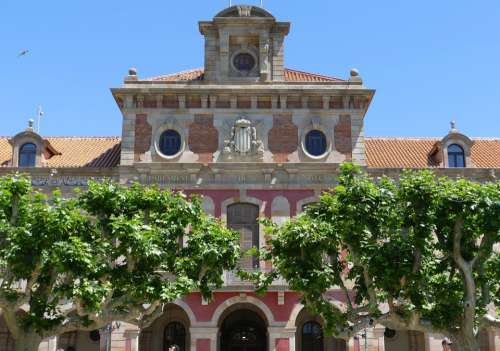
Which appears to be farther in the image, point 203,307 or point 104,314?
point 203,307

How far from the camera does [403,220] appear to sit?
18562 mm

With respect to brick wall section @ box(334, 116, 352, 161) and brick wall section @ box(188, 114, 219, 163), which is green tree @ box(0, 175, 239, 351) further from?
brick wall section @ box(334, 116, 352, 161)

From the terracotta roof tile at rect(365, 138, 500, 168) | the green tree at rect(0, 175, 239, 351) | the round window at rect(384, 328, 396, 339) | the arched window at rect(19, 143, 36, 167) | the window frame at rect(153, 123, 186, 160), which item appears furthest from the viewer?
the terracotta roof tile at rect(365, 138, 500, 168)

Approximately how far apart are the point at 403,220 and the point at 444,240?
140 cm

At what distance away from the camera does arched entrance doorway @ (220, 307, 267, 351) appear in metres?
30.0

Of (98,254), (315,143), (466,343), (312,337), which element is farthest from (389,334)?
(98,254)

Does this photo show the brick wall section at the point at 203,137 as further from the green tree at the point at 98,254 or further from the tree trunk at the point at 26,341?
the tree trunk at the point at 26,341

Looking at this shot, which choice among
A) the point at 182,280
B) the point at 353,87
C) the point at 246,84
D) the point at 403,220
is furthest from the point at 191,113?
the point at 403,220

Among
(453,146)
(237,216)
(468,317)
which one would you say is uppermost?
(453,146)

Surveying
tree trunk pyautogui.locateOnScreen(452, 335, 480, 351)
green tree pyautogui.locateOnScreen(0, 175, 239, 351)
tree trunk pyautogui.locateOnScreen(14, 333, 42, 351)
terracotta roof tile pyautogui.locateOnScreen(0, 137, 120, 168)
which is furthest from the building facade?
tree trunk pyautogui.locateOnScreen(452, 335, 480, 351)

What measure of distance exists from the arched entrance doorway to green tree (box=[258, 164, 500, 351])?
11.8 meters

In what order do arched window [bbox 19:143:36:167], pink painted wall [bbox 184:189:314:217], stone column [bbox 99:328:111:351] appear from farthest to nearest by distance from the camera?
arched window [bbox 19:143:36:167]
pink painted wall [bbox 184:189:314:217]
stone column [bbox 99:328:111:351]

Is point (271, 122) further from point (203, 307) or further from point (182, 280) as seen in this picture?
point (182, 280)

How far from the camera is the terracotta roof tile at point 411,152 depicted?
103 ft
